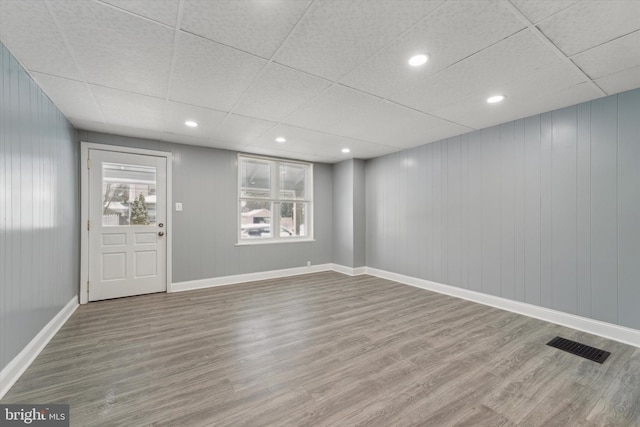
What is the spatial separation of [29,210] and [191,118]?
71.5 inches

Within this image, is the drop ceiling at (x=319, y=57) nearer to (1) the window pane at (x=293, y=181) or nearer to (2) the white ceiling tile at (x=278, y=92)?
(2) the white ceiling tile at (x=278, y=92)

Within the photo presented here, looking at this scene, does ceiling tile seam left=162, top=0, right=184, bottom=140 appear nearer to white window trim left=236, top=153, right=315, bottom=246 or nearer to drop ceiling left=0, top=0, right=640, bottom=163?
drop ceiling left=0, top=0, right=640, bottom=163

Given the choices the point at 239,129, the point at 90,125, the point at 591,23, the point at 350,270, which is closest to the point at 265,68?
the point at 239,129

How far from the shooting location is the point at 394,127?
3.78 metres

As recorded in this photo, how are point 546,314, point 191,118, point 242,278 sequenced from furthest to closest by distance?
A: point 242,278
point 191,118
point 546,314

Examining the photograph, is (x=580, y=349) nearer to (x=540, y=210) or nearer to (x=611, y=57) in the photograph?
(x=540, y=210)

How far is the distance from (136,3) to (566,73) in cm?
328

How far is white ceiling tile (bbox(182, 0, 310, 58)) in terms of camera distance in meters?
1.60

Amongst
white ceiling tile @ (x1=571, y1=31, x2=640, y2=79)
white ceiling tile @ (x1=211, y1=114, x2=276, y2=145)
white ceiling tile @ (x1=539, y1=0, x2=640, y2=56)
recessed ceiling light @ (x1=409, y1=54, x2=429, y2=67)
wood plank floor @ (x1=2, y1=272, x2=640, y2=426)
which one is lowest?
wood plank floor @ (x1=2, y1=272, x2=640, y2=426)

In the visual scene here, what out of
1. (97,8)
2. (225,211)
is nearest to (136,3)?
(97,8)

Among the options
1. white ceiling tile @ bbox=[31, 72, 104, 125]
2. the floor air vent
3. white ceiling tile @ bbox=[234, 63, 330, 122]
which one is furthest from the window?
the floor air vent

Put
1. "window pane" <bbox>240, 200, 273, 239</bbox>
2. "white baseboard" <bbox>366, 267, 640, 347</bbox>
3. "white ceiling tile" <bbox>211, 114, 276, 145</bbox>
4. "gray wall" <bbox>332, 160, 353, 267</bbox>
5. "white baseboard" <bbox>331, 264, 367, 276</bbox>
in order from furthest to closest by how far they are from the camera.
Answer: "gray wall" <bbox>332, 160, 353, 267</bbox> → "white baseboard" <bbox>331, 264, 367, 276</bbox> → "window pane" <bbox>240, 200, 273, 239</bbox> → "white ceiling tile" <bbox>211, 114, 276, 145</bbox> → "white baseboard" <bbox>366, 267, 640, 347</bbox>

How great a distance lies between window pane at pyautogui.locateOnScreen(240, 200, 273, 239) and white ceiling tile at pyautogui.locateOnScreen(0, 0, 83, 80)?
3202 millimetres

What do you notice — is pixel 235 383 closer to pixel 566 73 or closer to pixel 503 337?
pixel 503 337
